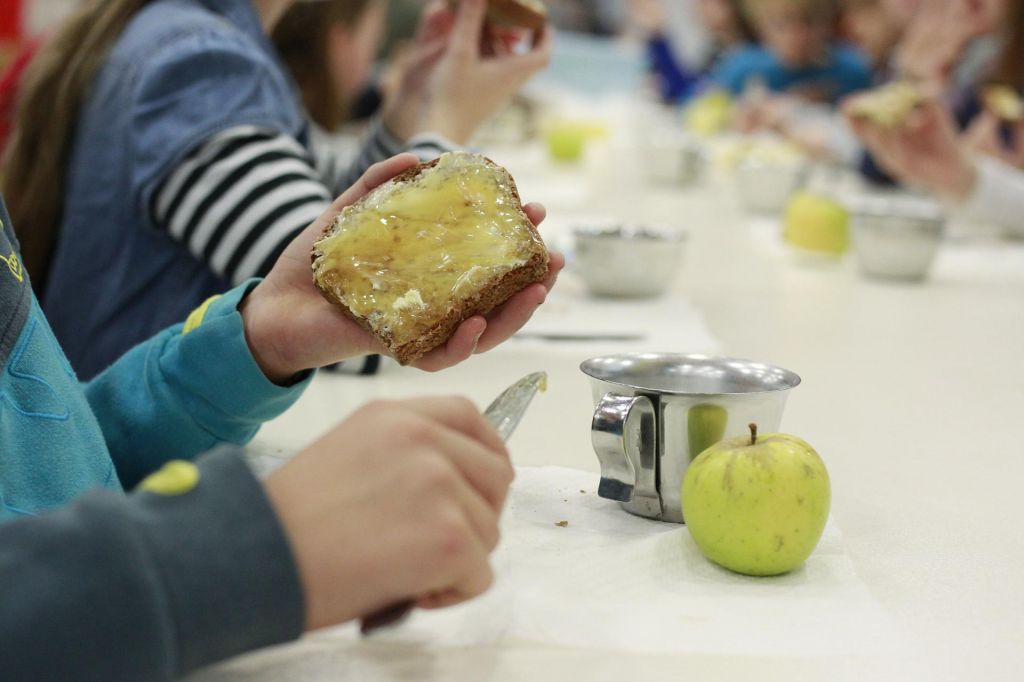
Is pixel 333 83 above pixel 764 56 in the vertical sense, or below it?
above

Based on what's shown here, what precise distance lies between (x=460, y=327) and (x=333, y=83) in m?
1.47

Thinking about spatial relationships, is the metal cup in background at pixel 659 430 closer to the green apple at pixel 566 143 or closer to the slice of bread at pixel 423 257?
the slice of bread at pixel 423 257

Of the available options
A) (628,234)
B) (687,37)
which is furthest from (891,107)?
(687,37)

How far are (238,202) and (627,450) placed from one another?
54 cm

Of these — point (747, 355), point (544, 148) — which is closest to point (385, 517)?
point (747, 355)

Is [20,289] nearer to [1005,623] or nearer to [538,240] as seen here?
[538,240]

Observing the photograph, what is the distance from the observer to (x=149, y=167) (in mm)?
1089

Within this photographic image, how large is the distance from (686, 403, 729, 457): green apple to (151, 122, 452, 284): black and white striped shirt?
0.50 m

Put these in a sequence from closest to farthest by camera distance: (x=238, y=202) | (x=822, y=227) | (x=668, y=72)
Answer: (x=238, y=202) → (x=822, y=227) → (x=668, y=72)

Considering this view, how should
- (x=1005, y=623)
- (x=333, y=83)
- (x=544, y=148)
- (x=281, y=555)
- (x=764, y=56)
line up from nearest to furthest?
(x=281, y=555) → (x=1005, y=623) → (x=333, y=83) → (x=544, y=148) → (x=764, y=56)

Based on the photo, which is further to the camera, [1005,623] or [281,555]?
[1005,623]

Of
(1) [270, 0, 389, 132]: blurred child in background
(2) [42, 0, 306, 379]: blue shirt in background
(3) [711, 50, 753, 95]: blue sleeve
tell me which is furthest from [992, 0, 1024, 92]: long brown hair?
(3) [711, 50, 753, 95]: blue sleeve

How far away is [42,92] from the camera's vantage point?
47.6 inches

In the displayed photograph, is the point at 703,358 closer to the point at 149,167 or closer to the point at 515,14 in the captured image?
the point at 149,167
